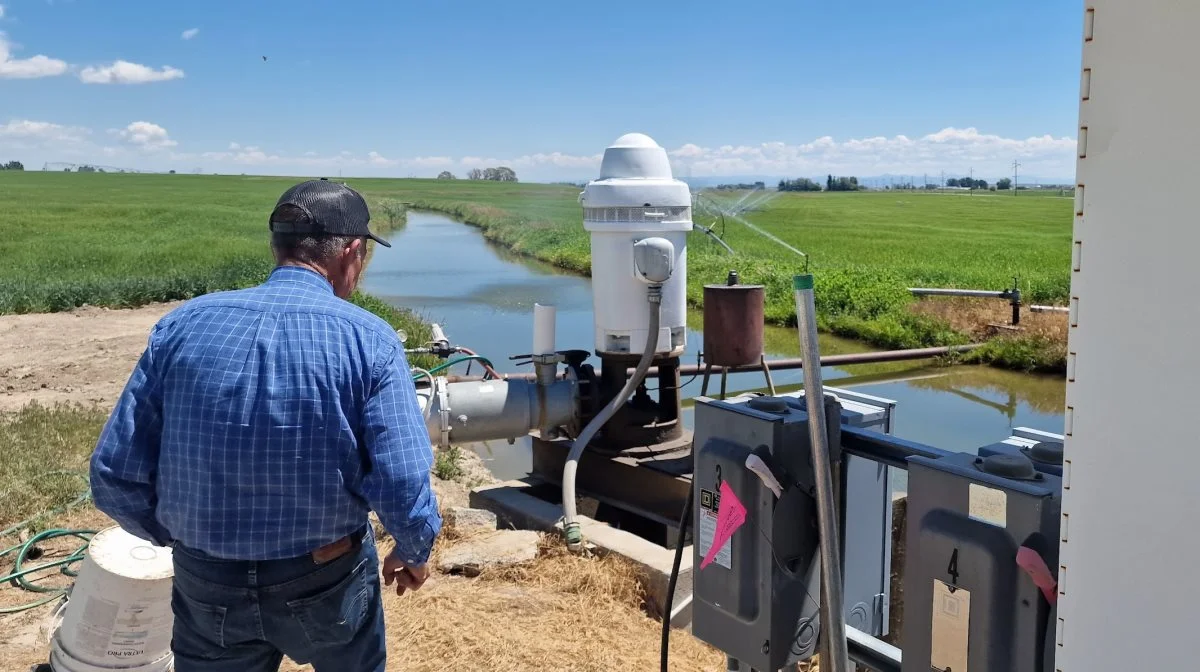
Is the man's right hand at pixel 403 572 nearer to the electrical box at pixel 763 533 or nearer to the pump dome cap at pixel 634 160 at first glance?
the electrical box at pixel 763 533

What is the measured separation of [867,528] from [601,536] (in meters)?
2.15

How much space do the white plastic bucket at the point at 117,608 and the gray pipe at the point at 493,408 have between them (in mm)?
1822

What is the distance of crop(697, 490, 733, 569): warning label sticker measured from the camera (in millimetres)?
2502

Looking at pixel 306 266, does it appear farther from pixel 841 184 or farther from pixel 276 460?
pixel 841 184

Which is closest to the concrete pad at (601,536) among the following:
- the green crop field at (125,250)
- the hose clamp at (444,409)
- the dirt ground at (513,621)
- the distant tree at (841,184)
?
the dirt ground at (513,621)

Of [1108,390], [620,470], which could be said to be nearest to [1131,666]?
[1108,390]

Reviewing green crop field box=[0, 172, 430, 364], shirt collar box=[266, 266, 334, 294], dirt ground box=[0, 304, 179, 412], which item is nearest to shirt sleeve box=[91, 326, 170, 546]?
shirt collar box=[266, 266, 334, 294]

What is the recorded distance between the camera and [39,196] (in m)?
62.9

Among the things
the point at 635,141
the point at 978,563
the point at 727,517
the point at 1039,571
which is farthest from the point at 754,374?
the point at 1039,571

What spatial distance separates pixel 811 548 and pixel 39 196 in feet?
236

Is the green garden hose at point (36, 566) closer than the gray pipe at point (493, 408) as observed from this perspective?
Yes

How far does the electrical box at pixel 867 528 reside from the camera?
2.65m

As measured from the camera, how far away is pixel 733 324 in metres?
4.96

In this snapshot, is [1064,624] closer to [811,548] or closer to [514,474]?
[811,548]
